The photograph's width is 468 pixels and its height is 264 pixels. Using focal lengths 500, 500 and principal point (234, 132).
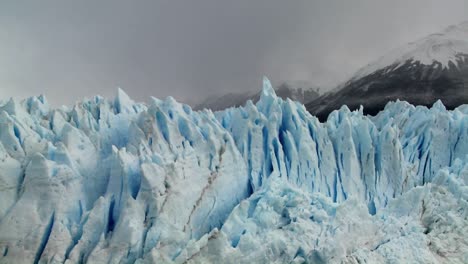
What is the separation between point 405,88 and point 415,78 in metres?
2.16

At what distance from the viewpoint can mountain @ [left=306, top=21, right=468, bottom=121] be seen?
4991cm

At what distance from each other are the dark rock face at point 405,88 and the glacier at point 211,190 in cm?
3284

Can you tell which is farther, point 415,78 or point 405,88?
point 415,78

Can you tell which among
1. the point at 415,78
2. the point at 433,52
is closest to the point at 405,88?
the point at 415,78

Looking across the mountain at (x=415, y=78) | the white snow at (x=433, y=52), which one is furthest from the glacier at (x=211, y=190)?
the white snow at (x=433, y=52)

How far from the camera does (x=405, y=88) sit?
5347 centimetres

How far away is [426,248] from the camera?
11.7m

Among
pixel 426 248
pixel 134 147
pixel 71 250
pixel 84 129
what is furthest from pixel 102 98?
pixel 426 248

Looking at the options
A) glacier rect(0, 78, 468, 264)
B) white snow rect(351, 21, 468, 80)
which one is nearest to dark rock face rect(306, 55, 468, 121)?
white snow rect(351, 21, 468, 80)

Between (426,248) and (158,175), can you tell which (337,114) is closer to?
(426,248)

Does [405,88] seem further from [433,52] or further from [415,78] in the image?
[433,52]

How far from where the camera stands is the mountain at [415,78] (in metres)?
49.9

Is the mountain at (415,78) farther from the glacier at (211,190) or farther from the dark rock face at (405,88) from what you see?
the glacier at (211,190)

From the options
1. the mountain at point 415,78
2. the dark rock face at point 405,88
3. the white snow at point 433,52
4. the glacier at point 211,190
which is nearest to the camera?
the glacier at point 211,190
